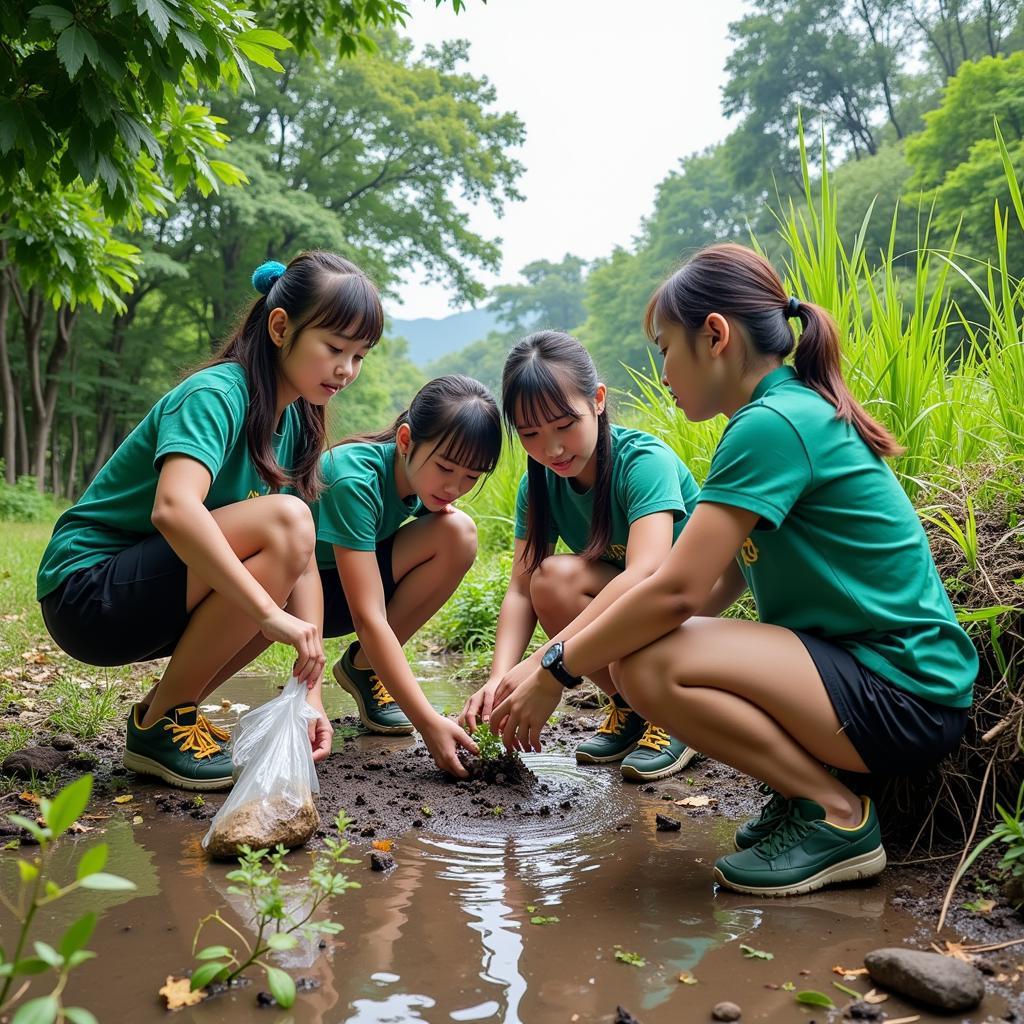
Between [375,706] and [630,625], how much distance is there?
1.60 m

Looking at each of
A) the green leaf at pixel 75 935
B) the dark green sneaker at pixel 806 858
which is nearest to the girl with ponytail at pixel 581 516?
the dark green sneaker at pixel 806 858

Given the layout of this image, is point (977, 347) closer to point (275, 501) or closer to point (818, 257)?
point (818, 257)

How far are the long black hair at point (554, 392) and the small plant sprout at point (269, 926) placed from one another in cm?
121

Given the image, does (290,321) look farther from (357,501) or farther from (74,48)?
(74,48)

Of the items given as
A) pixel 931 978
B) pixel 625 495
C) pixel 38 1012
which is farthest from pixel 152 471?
pixel 931 978

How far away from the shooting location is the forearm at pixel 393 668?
2.52m

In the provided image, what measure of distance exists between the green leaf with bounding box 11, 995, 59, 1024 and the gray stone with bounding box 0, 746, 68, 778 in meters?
1.77

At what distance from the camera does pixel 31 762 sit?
2.50 metres

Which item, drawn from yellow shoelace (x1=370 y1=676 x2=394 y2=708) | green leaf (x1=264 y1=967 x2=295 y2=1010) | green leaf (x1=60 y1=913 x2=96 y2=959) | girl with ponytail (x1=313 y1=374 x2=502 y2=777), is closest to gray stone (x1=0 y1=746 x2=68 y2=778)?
girl with ponytail (x1=313 y1=374 x2=502 y2=777)

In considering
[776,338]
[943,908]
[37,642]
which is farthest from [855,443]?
[37,642]

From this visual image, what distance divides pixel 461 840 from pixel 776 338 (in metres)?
1.36

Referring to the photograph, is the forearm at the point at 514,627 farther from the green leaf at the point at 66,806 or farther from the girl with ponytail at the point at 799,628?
the green leaf at the point at 66,806

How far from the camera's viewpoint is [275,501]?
2496 mm

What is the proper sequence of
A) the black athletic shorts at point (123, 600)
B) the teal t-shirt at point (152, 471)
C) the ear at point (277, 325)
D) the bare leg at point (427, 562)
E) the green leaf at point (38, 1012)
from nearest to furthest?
the green leaf at point (38, 1012) < the teal t-shirt at point (152, 471) < the black athletic shorts at point (123, 600) < the ear at point (277, 325) < the bare leg at point (427, 562)
